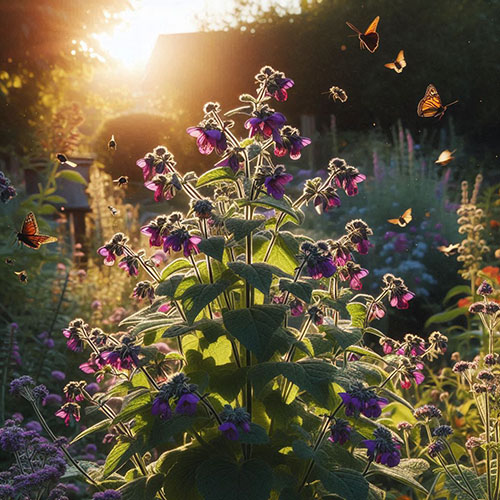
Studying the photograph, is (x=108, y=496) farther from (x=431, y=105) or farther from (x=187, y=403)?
(x=431, y=105)

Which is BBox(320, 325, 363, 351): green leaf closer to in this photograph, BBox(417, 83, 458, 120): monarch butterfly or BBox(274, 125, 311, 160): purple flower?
BBox(274, 125, 311, 160): purple flower

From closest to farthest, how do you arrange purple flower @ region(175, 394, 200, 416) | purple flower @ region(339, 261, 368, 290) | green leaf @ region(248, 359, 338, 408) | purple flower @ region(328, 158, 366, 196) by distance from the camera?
purple flower @ region(175, 394, 200, 416)
green leaf @ region(248, 359, 338, 408)
purple flower @ region(328, 158, 366, 196)
purple flower @ region(339, 261, 368, 290)

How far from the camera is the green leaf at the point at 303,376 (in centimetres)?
216

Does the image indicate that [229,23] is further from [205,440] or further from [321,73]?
[205,440]

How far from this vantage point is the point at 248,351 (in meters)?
2.40

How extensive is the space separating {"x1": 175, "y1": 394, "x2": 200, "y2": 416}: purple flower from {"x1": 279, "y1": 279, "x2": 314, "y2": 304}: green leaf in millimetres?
453

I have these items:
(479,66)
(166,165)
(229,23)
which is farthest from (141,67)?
(166,165)

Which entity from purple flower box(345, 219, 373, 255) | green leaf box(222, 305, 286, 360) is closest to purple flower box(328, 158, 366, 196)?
purple flower box(345, 219, 373, 255)

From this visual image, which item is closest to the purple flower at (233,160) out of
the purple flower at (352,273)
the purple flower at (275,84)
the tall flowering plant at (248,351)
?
the tall flowering plant at (248,351)

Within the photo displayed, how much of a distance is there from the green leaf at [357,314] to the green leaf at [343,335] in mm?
220

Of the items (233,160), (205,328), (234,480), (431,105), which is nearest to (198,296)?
(205,328)

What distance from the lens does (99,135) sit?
16547 mm

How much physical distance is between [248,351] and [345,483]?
0.52 m

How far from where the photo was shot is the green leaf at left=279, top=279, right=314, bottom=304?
7.13 ft
